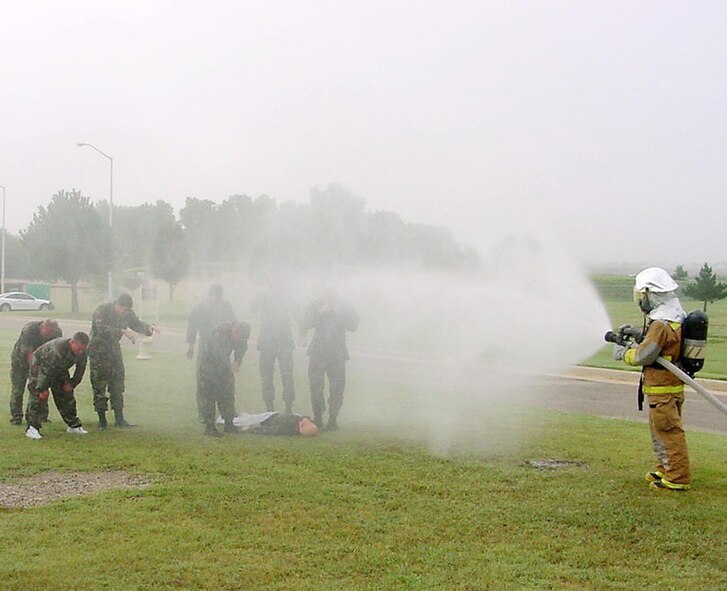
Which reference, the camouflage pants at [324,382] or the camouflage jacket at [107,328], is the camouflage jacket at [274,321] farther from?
the camouflage jacket at [107,328]

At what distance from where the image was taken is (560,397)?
1453 cm

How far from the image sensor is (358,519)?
6.05 metres

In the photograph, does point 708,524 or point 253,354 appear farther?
point 253,354

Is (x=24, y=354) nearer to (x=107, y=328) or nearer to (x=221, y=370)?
(x=107, y=328)

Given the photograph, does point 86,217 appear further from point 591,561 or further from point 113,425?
point 591,561

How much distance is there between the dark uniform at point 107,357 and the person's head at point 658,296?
634 cm

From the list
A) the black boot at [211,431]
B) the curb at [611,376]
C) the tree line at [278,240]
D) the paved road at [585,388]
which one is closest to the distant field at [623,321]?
the curb at [611,376]

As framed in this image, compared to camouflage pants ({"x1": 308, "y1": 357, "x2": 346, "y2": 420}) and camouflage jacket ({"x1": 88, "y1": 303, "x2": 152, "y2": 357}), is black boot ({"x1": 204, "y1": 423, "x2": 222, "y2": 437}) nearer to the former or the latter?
camouflage pants ({"x1": 308, "y1": 357, "x2": 346, "y2": 420})

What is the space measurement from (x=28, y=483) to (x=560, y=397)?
9856 mm

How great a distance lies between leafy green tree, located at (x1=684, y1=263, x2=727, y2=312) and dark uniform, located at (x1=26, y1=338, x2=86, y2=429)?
28607 mm

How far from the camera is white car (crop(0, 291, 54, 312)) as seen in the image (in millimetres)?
48688

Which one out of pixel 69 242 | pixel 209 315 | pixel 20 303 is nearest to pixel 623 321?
pixel 209 315

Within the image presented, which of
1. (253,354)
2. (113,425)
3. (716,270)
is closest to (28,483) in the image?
(113,425)

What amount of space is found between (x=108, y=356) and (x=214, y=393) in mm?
1577
